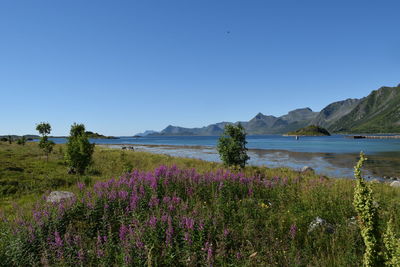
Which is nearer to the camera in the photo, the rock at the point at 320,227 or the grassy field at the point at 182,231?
the grassy field at the point at 182,231

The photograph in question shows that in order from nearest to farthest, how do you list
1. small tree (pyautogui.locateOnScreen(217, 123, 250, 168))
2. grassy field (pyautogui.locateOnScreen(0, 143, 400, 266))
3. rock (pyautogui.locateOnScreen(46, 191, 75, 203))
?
grassy field (pyautogui.locateOnScreen(0, 143, 400, 266)) < rock (pyautogui.locateOnScreen(46, 191, 75, 203)) < small tree (pyautogui.locateOnScreen(217, 123, 250, 168))

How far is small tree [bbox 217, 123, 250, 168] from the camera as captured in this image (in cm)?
1928

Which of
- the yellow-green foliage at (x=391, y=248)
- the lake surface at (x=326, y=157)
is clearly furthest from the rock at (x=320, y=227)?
the lake surface at (x=326, y=157)

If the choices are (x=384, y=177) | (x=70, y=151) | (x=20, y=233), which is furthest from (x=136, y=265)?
(x=384, y=177)

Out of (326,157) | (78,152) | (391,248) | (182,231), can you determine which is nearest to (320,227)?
(391,248)

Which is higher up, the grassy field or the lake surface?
the grassy field

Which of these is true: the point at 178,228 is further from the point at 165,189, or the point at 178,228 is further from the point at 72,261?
the point at 165,189

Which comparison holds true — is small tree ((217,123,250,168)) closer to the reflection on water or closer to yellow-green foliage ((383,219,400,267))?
the reflection on water

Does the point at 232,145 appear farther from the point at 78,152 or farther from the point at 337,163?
the point at 337,163

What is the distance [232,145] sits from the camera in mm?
19156

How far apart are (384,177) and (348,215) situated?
23.4m

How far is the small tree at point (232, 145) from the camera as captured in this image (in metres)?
19.3

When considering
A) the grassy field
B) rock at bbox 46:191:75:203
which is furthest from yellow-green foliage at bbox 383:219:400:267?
rock at bbox 46:191:75:203

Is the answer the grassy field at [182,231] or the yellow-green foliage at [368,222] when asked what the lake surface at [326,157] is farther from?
the yellow-green foliage at [368,222]
